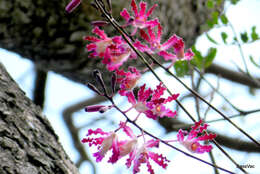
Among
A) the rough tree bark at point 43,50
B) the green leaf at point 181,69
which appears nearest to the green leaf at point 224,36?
the green leaf at point 181,69

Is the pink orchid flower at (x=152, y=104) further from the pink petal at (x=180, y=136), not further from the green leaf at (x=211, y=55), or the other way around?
the green leaf at (x=211, y=55)

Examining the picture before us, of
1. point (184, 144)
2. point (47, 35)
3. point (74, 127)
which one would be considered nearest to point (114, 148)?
point (184, 144)

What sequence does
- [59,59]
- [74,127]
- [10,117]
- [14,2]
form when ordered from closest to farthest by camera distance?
[10,117] < [14,2] < [59,59] < [74,127]

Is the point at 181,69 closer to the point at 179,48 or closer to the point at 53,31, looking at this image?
the point at 179,48

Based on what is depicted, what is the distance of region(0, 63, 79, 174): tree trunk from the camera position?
54 cm

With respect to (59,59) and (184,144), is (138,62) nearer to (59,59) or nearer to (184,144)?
(59,59)

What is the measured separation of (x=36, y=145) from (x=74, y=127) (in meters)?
1.31

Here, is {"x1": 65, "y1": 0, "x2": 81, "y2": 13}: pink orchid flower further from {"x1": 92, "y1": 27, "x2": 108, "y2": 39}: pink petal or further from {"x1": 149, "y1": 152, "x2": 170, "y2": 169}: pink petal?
{"x1": 149, "y1": 152, "x2": 170, "y2": 169}: pink petal

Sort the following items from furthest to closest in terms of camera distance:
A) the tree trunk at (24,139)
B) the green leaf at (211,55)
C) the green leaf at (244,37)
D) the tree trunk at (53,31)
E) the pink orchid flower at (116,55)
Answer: the tree trunk at (53,31) < the green leaf at (244,37) < the green leaf at (211,55) < the tree trunk at (24,139) < the pink orchid flower at (116,55)

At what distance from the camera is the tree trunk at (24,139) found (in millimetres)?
543

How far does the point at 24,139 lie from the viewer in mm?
596

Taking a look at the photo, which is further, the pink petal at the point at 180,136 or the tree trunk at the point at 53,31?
the tree trunk at the point at 53,31

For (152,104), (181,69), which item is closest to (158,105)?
(152,104)

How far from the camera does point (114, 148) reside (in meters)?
0.41
